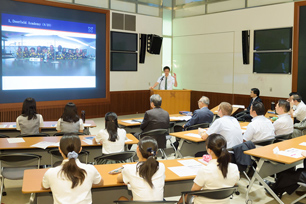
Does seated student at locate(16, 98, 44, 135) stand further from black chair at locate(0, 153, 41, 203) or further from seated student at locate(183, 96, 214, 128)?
seated student at locate(183, 96, 214, 128)

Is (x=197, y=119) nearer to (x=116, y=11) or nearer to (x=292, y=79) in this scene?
(x=292, y=79)

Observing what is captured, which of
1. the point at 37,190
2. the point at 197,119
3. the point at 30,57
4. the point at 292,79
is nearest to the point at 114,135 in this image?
the point at 37,190

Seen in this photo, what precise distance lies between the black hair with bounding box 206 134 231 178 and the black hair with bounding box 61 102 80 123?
3.01 meters

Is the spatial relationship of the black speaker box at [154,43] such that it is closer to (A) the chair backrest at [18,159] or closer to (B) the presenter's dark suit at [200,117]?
(B) the presenter's dark suit at [200,117]

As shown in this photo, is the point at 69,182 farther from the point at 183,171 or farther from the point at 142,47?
the point at 142,47

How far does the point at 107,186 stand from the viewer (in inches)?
116

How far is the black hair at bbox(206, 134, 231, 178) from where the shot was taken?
9.29 ft

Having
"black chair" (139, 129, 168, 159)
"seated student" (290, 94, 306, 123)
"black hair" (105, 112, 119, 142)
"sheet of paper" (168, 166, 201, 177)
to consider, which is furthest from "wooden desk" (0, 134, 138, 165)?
"seated student" (290, 94, 306, 123)

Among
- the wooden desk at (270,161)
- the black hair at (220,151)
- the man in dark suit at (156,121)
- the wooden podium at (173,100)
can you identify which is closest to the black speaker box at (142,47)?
the wooden podium at (173,100)

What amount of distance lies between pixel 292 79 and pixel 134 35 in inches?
216

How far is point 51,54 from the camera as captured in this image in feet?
32.5

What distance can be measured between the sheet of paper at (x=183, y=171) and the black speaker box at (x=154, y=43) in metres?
9.14

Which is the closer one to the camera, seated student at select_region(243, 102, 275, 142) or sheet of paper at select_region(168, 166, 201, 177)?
sheet of paper at select_region(168, 166, 201, 177)

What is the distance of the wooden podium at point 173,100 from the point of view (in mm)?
10258
